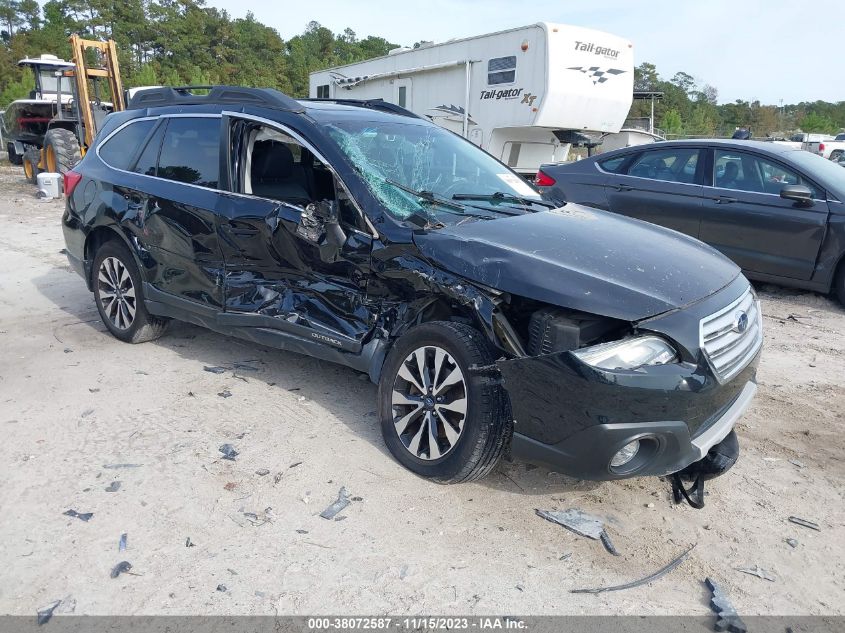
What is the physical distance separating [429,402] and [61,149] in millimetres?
14769

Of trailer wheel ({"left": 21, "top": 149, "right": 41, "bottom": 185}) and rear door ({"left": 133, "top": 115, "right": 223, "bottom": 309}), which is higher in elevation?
rear door ({"left": 133, "top": 115, "right": 223, "bottom": 309})

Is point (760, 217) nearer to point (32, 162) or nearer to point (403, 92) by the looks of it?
point (403, 92)

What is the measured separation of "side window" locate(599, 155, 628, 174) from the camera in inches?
321

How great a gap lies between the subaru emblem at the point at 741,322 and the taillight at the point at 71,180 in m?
5.20

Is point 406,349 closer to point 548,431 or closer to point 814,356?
point 548,431

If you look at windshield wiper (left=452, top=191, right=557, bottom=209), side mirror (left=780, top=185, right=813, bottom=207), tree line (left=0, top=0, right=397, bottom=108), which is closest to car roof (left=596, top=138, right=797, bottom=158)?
side mirror (left=780, top=185, right=813, bottom=207)

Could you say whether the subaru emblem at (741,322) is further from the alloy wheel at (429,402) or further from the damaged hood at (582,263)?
the alloy wheel at (429,402)

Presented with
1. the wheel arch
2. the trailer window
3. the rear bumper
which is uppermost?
the trailer window

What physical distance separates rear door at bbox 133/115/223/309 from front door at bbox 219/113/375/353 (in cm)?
18

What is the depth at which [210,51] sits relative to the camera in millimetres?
51812

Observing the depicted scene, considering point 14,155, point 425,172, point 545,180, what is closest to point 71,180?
point 425,172

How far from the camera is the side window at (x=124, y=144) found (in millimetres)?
5257

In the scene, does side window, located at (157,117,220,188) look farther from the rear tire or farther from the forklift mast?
the forklift mast

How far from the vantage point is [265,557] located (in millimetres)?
2885
